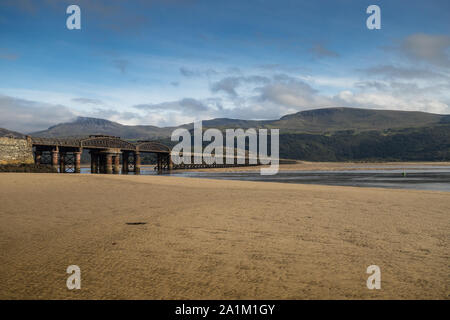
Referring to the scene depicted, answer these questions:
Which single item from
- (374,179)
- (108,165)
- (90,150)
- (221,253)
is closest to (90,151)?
(90,150)

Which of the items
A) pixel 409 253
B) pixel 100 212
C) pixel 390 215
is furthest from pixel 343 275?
pixel 100 212

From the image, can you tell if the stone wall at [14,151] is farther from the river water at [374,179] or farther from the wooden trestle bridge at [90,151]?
the river water at [374,179]

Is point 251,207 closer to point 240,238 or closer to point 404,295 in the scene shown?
point 240,238

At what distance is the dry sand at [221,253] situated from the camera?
5.10m

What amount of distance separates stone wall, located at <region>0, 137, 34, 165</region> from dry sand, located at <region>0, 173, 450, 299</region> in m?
33.0

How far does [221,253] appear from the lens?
7.01 m

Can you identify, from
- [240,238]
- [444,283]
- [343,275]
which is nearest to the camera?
[444,283]

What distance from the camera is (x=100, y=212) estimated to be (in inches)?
488

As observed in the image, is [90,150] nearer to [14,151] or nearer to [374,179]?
[14,151]

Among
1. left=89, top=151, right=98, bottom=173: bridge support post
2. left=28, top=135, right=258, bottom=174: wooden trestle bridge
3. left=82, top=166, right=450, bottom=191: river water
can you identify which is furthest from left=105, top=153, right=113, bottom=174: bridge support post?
left=82, top=166, right=450, bottom=191: river water

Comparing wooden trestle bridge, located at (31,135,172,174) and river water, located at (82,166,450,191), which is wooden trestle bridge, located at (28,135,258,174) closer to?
wooden trestle bridge, located at (31,135,172,174)

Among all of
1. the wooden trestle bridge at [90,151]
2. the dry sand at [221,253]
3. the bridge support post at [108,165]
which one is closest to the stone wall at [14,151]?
the wooden trestle bridge at [90,151]

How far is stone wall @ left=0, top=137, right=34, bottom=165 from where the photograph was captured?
3941 cm
